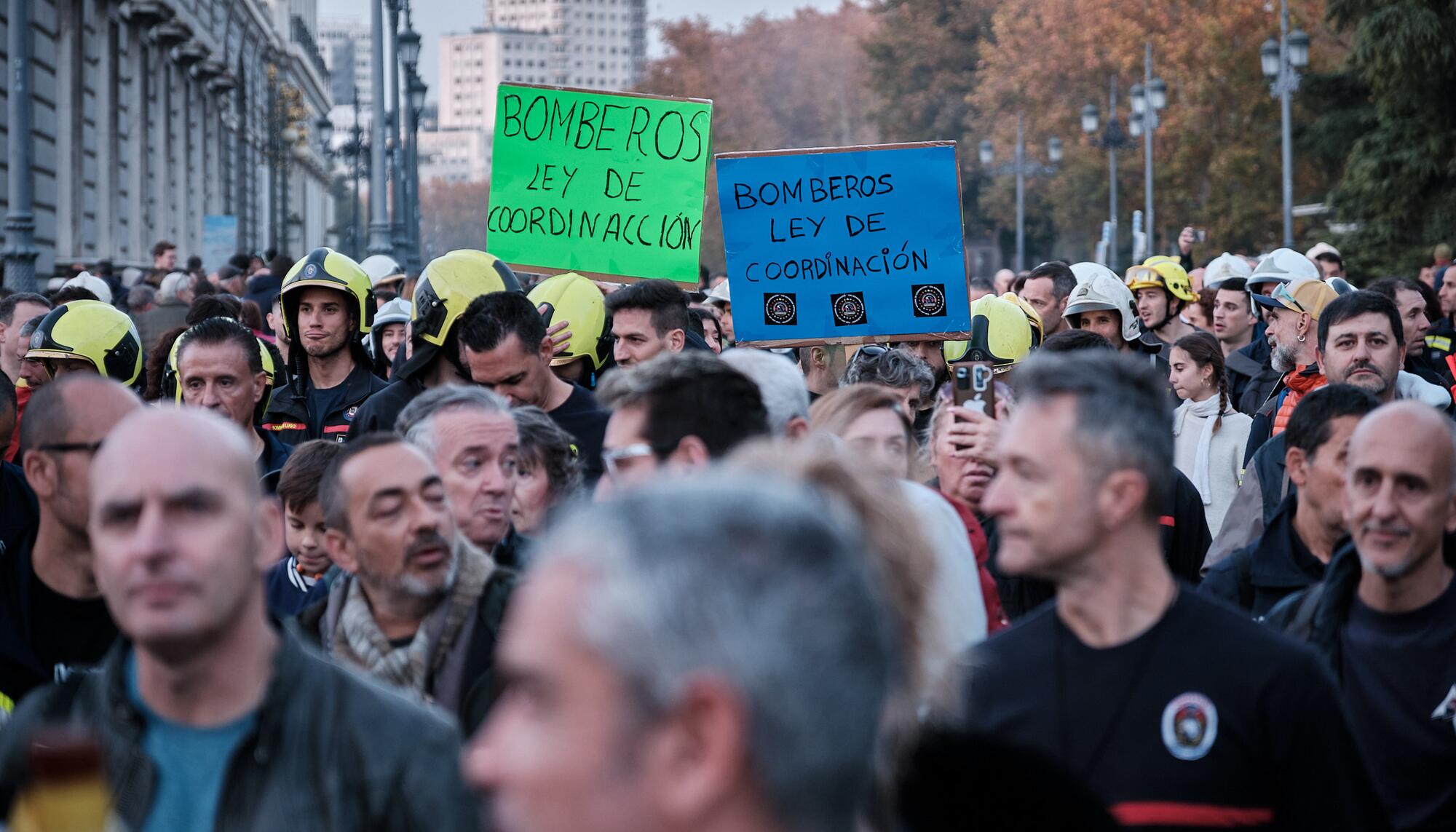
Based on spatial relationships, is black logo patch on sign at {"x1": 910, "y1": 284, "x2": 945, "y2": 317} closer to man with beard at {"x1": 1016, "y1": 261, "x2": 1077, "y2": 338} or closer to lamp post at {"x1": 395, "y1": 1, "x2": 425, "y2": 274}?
man with beard at {"x1": 1016, "y1": 261, "x2": 1077, "y2": 338}

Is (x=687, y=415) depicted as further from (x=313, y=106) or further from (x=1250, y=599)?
(x=313, y=106)

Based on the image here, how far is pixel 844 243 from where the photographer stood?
8.59 m

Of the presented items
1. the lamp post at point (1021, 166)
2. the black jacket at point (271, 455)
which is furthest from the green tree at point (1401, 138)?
the black jacket at point (271, 455)

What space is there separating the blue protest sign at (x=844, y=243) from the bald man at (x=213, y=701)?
211 inches

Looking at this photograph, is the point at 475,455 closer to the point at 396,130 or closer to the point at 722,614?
the point at 722,614

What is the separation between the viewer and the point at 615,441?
410 cm

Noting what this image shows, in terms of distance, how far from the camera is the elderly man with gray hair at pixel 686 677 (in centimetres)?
195

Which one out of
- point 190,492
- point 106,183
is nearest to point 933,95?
point 106,183

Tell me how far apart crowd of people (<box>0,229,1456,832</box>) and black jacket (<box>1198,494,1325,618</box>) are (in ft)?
0.04

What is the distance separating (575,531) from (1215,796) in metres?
1.97

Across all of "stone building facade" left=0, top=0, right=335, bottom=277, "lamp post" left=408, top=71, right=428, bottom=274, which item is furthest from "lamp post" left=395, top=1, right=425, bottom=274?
"stone building facade" left=0, top=0, right=335, bottom=277

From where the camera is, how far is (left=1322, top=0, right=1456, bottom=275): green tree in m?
32.7

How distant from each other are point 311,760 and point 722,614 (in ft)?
4.54

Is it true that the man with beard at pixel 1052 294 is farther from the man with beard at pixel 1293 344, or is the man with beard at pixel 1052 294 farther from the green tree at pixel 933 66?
the green tree at pixel 933 66
